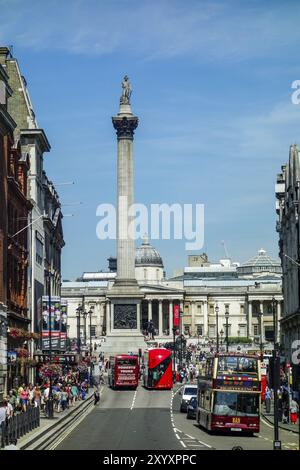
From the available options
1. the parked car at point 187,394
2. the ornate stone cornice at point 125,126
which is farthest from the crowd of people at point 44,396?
the ornate stone cornice at point 125,126

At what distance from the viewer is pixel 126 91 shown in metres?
155

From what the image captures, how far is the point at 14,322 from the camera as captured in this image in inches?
2953

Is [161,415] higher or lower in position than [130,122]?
lower

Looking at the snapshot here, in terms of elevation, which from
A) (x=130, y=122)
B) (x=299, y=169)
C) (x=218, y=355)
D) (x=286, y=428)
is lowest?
(x=286, y=428)

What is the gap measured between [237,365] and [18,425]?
453 inches

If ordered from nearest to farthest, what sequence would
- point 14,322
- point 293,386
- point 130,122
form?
point 14,322
point 293,386
point 130,122

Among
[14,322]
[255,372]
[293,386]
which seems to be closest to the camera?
[255,372]

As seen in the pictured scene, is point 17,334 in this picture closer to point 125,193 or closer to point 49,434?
point 49,434

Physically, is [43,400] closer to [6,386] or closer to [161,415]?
[6,386]

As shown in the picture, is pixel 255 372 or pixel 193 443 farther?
pixel 255 372

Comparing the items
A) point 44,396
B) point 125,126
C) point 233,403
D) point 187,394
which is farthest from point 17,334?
point 125,126

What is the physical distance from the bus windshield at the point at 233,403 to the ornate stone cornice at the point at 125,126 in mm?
103512

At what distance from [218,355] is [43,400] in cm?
2207
